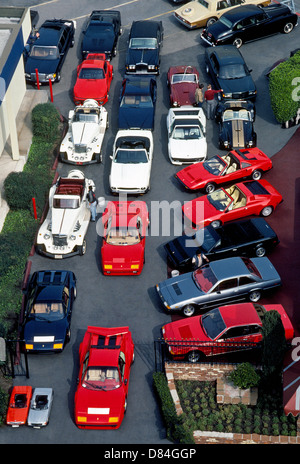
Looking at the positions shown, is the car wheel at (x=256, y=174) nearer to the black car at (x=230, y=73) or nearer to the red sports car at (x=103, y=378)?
the black car at (x=230, y=73)

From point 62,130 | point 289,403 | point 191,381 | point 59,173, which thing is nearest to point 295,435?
point 289,403

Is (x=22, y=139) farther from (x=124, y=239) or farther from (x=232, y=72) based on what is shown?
(x=232, y=72)

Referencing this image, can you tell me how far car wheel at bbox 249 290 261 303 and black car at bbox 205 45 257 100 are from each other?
12.4 m

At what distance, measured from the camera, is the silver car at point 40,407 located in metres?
22.0

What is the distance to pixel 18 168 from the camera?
31891 mm

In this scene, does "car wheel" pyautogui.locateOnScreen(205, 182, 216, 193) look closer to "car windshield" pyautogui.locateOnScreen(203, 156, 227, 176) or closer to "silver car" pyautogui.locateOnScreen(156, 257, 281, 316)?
"car windshield" pyautogui.locateOnScreen(203, 156, 227, 176)

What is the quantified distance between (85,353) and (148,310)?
344 centimetres

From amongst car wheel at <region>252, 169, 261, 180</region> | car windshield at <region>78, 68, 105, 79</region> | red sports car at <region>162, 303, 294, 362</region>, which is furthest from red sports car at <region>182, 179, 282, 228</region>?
car windshield at <region>78, 68, 105, 79</region>

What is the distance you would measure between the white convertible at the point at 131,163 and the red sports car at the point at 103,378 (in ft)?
26.6

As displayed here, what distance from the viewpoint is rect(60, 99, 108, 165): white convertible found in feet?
106

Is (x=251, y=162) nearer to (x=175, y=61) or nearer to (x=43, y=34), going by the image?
(x=175, y=61)

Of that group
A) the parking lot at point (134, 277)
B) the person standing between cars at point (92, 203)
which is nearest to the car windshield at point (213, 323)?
the parking lot at point (134, 277)

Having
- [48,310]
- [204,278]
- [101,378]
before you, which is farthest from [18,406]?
[204,278]

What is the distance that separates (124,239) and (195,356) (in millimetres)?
5650
